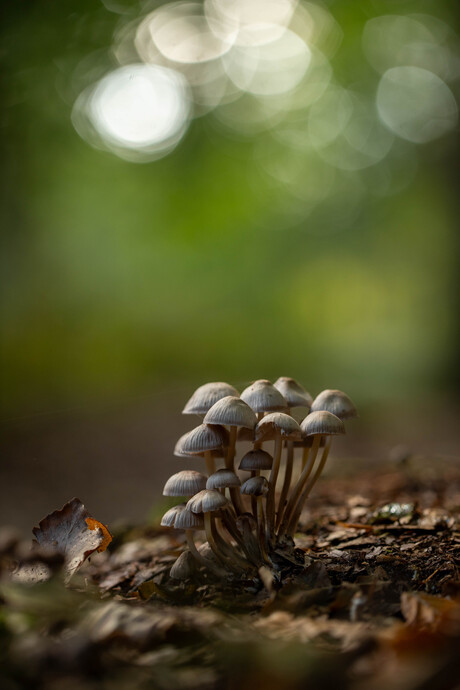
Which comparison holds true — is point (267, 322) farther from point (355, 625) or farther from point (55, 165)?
point (355, 625)

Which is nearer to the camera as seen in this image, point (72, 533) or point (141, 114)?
point (72, 533)

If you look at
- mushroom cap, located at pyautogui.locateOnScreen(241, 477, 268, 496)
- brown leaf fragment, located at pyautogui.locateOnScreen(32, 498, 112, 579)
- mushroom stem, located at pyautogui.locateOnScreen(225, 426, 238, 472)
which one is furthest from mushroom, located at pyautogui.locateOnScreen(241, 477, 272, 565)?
brown leaf fragment, located at pyautogui.locateOnScreen(32, 498, 112, 579)

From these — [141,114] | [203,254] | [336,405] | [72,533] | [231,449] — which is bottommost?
[72,533]

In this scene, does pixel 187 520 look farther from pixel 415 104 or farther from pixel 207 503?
pixel 415 104

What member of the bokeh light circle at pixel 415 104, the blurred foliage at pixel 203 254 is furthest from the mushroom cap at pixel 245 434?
the bokeh light circle at pixel 415 104

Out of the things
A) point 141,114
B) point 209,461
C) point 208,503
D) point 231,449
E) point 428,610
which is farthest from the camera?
point 141,114

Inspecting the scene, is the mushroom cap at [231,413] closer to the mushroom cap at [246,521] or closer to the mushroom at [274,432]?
the mushroom at [274,432]

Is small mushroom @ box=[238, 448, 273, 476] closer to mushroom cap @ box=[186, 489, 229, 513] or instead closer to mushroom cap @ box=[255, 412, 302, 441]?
mushroom cap @ box=[255, 412, 302, 441]

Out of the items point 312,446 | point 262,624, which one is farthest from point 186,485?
point 262,624
